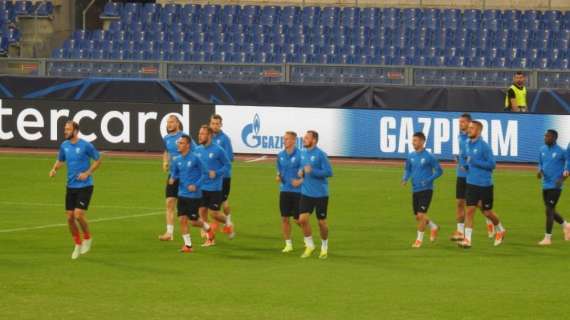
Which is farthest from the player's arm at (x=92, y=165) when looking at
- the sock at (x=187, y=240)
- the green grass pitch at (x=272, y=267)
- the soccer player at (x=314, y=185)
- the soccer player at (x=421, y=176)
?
the soccer player at (x=421, y=176)

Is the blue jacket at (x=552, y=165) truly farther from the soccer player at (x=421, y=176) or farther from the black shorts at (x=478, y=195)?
the soccer player at (x=421, y=176)

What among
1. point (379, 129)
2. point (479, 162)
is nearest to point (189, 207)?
point (479, 162)

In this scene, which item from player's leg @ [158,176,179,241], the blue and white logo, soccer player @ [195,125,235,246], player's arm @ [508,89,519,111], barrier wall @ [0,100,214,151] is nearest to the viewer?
soccer player @ [195,125,235,246]

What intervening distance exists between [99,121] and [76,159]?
1765cm

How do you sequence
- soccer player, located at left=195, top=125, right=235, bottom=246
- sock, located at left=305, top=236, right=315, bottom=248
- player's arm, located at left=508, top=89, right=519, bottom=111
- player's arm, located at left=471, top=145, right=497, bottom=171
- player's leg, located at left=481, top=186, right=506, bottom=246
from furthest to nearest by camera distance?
player's arm, located at left=508, top=89, right=519, bottom=111 → soccer player, located at left=195, top=125, right=235, bottom=246 → player's leg, located at left=481, top=186, right=506, bottom=246 → player's arm, located at left=471, top=145, right=497, bottom=171 → sock, located at left=305, top=236, right=315, bottom=248

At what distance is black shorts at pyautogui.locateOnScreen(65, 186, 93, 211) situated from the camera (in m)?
19.8

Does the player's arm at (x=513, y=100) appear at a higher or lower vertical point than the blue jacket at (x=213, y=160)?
higher

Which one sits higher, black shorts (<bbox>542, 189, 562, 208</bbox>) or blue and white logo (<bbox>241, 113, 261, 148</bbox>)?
blue and white logo (<bbox>241, 113, 261, 148</bbox>)

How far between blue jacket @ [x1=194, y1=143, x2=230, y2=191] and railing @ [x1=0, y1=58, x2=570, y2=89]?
15.3 meters

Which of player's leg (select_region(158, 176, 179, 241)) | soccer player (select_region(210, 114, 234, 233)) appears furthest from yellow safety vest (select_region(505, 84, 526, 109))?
player's leg (select_region(158, 176, 179, 241))

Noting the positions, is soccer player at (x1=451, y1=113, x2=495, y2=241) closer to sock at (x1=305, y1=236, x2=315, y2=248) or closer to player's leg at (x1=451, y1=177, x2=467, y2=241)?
player's leg at (x1=451, y1=177, x2=467, y2=241)

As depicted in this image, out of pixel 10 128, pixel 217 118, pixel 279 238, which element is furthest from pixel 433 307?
pixel 10 128

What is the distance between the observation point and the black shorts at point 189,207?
813 inches

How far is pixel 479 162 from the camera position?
21156 millimetres
